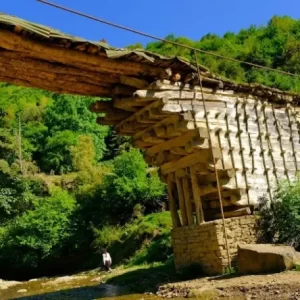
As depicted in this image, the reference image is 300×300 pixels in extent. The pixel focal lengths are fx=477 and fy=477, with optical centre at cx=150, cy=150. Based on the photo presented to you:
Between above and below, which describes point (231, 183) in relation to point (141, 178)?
below

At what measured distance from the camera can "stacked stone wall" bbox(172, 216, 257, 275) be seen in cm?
1078

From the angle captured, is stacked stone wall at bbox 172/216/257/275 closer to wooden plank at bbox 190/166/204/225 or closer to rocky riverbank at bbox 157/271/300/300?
wooden plank at bbox 190/166/204/225

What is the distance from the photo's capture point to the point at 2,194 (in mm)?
25750

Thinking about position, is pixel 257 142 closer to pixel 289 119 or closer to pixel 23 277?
pixel 289 119

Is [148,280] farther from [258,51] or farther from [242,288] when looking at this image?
[258,51]

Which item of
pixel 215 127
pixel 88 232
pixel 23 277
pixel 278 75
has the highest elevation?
pixel 278 75

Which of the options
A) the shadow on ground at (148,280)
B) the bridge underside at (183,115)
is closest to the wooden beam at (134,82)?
the bridge underside at (183,115)

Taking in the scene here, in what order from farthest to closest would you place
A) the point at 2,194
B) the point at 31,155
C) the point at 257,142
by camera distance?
the point at 31,155 < the point at 2,194 < the point at 257,142

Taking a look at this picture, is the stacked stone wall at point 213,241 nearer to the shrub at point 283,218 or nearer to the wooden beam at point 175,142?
the shrub at point 283,218

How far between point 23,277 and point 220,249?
19258 mm

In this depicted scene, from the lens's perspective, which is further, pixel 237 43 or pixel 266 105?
pixel 237 43

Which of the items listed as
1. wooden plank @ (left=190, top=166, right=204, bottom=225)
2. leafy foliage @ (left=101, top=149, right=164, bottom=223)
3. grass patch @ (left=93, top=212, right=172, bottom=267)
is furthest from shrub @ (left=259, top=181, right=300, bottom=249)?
leafy foliage @ (left=101, top=149, right=164, bottom=223)

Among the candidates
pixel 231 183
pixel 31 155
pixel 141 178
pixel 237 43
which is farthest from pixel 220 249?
pixel 237 43

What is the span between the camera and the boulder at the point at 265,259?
28.9 ft
